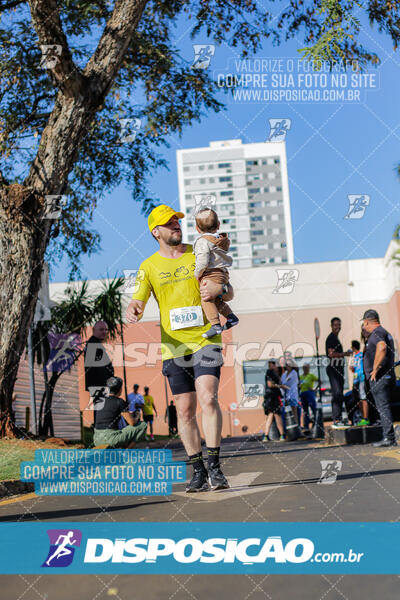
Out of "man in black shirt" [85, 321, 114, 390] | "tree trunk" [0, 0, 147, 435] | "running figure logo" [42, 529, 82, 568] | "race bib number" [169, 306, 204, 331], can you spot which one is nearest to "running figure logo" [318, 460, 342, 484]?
"race bib number" [169, 306, 204, 331]

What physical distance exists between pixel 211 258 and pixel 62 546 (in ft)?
6.28

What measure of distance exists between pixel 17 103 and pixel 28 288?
535 cm

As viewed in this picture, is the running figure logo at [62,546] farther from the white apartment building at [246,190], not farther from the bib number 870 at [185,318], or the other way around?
the white apartment building at [246,190]

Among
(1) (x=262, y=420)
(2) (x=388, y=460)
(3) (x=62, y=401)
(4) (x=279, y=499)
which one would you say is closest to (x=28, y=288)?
(2) (x=388, y=460)

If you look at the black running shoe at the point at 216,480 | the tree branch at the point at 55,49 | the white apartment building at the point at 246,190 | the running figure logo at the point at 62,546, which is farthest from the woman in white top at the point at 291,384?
the white apartment building at the point at 246,190

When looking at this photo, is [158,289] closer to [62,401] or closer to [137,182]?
[137,182]

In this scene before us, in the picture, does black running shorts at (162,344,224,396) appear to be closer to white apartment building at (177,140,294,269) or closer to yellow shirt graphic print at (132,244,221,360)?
yellow shirt graphic print at (132,244,221,360)

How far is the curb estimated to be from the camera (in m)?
5.93

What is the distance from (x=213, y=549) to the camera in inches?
116

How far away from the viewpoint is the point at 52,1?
9750 millimetres

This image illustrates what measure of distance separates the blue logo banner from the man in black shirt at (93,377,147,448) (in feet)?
13.9

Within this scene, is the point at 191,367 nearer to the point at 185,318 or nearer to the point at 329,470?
the point at 185,318

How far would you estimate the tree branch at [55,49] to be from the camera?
9594 millimetres

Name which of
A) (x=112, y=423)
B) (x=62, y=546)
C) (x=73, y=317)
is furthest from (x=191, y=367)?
(x=73, y=317)
